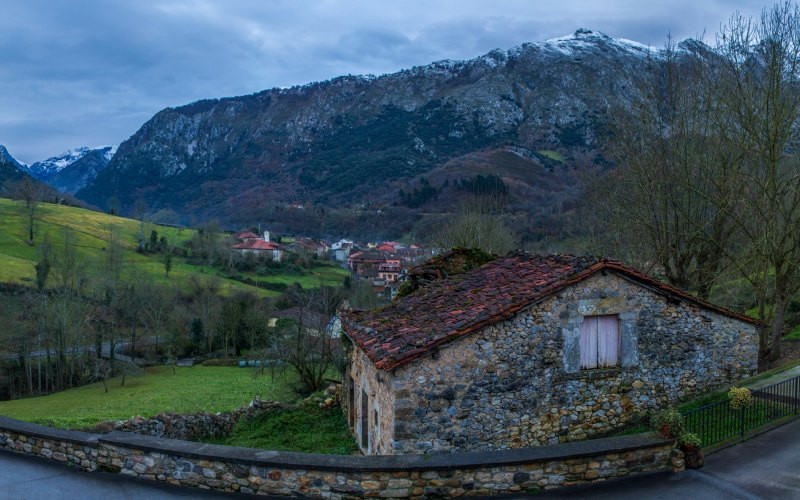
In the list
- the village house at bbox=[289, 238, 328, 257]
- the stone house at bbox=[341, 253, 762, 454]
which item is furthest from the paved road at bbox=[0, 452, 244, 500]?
the village house at bbox=[289, 238, 328, 257]

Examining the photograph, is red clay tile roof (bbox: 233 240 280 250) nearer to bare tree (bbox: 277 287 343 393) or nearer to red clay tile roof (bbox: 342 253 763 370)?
bare tree (bbox: 277 287 343 393)

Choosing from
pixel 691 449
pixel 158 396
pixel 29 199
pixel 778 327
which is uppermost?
pixel 29 199

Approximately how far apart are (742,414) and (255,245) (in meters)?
101

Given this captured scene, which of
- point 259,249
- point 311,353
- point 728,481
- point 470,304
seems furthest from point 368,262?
point 728,481

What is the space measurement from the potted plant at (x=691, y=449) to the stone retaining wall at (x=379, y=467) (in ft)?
0.55

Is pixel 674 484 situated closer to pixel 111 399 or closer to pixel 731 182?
pixel 731 182

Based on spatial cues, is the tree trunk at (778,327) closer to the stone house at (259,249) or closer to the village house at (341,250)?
the stone house at (259,249)

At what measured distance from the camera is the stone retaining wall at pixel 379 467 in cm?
754

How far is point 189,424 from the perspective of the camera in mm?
17547

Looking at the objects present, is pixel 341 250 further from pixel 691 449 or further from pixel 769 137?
pixel 691 449

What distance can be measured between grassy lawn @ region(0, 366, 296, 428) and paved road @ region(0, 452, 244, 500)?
16.7 metres

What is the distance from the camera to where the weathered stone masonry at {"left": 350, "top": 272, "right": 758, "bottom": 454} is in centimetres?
1078

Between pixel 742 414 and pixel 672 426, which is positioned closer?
pixel 672 426

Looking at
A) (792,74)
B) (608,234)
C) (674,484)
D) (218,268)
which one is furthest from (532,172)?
(674,484)
